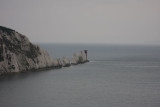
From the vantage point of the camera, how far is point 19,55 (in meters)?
128

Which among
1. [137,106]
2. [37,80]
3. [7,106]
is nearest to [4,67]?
[37,80]

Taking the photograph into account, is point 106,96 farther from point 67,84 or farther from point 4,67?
point 4,67

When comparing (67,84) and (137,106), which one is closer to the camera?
(137,106)

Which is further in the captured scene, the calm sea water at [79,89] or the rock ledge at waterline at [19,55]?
the rock ledge at waterline at [19,55]

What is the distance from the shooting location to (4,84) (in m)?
99.1

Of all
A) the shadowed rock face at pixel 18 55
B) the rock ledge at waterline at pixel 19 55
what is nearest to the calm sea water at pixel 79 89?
the rock ledge at waterline at pixel 19 55

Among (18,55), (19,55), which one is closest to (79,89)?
(18,55)

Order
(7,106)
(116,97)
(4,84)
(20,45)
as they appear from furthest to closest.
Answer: (20,45) → (4,84) → (116,97) → (7,106)

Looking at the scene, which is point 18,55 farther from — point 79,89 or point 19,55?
point 79,89

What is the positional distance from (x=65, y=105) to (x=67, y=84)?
27768 mm

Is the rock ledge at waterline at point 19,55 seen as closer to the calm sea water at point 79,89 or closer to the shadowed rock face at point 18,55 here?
the shadowed rock face at point 18,55

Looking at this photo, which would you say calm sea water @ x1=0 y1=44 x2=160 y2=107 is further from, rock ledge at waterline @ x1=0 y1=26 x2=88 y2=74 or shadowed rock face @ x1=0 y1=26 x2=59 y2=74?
shadowed rock face @ x1=0 y1=26 x2=59 y2=74

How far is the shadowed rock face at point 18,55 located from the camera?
12131 centimetres

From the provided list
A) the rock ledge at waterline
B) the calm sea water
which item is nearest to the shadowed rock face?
the rock ledge at waterline
